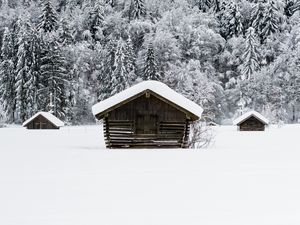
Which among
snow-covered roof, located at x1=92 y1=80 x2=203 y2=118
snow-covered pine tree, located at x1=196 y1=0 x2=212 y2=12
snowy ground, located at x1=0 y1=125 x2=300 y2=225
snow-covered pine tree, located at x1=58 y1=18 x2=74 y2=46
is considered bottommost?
snowy ground, located at x1=0 y1=125 x2=300 y2=225

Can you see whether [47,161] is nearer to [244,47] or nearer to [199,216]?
[199,216]

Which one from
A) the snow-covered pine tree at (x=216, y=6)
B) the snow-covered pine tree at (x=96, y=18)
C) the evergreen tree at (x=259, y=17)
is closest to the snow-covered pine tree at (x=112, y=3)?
the snow-covered pine tree at (x=96, y=18)

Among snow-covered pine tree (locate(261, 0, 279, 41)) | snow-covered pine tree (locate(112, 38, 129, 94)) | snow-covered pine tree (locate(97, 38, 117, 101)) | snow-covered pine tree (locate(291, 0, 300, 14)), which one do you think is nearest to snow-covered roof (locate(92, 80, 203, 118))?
snow-covered pine tree (locate(112, 38, 129, 94))

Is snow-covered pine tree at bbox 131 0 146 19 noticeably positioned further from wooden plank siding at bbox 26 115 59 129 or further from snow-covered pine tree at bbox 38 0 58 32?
wooden plank siding at bbox 26 115 59 129

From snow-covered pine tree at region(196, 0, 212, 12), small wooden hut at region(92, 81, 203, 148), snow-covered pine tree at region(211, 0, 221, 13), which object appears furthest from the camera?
snow-covered pine tree at region(196, 0, 212, 12)

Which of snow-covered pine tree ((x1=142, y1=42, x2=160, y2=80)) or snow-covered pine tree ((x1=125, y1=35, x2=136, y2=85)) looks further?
snow-covered pine tree ((x1=125, y1=35, x2=136, y2=85))

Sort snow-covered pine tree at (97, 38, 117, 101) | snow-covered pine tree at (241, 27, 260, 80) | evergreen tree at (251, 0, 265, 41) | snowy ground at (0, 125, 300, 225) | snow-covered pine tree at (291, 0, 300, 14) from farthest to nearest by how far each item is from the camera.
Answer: evergreen tree at (251, 0, 265, 41) → snow-covered pine tree at (291, 0, 300, 14) → snow-covered pine tree at (241, 27, 260, 80) → snow-covered pine tree at (97, 38, 117, 101) → snowy ground at (0, 125, 300, 225)

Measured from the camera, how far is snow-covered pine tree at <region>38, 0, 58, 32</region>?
256 ft

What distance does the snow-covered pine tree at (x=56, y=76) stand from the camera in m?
65.5

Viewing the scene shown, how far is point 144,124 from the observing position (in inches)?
902

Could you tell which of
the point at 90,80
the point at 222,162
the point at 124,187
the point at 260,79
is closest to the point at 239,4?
the point at 260,79

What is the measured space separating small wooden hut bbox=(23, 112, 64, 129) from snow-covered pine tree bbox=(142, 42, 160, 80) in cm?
2014

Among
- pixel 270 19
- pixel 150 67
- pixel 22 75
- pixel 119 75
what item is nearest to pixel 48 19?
pixel 22 75

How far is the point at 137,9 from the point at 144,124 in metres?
64.4
